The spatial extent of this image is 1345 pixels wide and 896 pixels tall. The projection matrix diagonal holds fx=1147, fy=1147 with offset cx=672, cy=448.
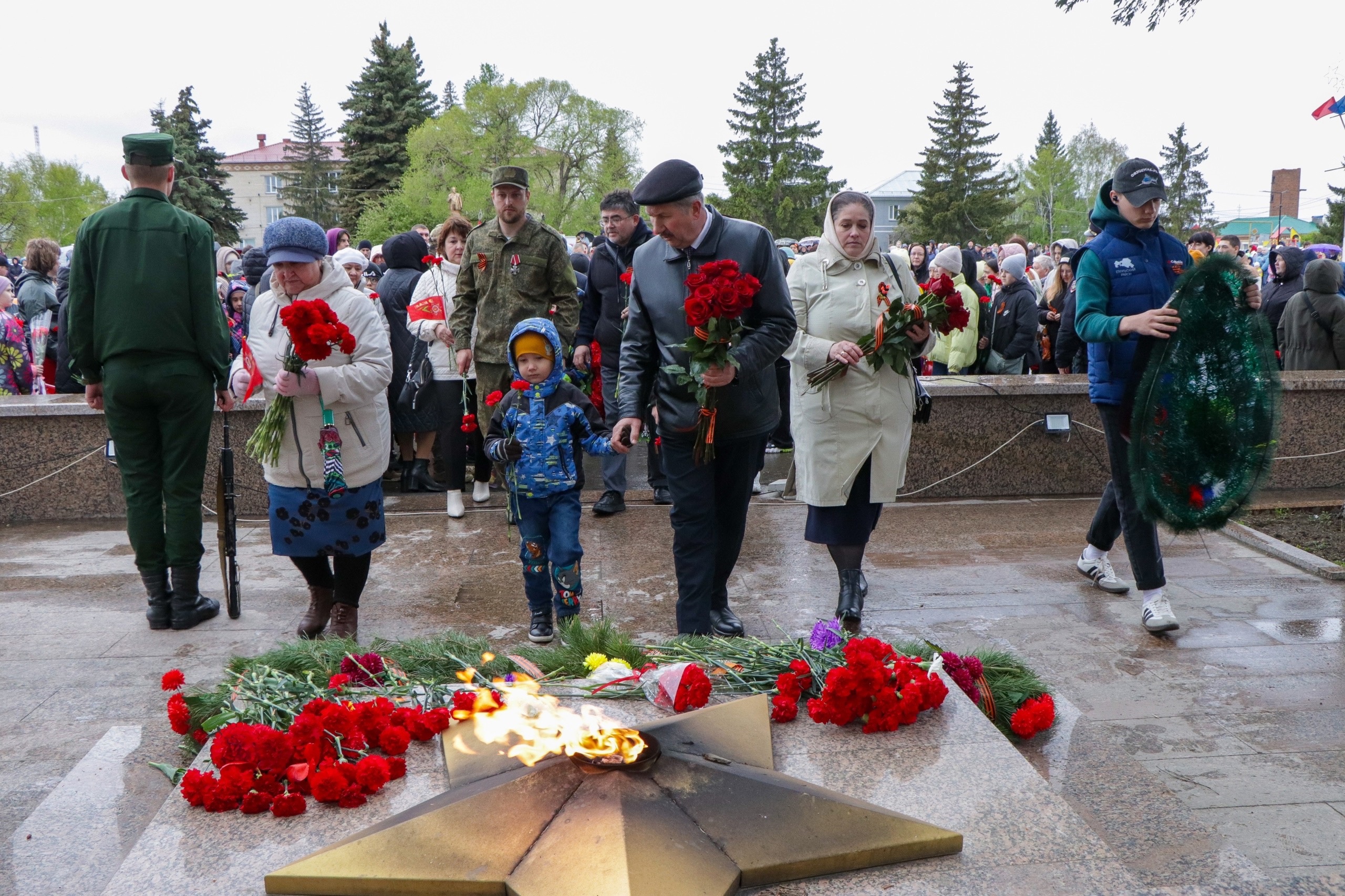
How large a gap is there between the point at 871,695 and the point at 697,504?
5.21 feet

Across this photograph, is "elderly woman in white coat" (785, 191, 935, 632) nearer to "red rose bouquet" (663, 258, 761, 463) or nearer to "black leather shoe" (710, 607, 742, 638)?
"black leather shoe" (710, 607, 742, 638)

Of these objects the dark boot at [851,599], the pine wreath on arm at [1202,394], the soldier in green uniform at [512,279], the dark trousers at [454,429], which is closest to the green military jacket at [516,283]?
the soldier in green uniform at [512,279]

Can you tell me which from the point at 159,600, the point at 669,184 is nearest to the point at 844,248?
the point at 669,184

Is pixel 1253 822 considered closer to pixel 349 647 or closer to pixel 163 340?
pixel 349 647

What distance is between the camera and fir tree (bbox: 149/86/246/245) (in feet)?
160

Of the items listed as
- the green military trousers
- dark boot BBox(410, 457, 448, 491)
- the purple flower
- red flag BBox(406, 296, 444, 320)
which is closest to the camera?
the purple flower

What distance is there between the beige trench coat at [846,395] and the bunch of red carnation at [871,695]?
186 centimetres

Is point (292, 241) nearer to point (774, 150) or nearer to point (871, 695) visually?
point (871, 695)

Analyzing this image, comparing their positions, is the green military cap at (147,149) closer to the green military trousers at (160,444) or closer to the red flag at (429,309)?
the green military trousers at (160,444)

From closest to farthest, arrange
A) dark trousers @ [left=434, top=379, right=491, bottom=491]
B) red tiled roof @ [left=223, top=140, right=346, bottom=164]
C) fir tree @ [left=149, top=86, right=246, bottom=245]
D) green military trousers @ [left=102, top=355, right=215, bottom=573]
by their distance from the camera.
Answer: green military trousers @ [left=102, top=355, right=215, bottom=573] < dark trousers @ [left=434, top=379, right=491, bottom=491] < fir tree @ [left=149, top=86, right=246, bottom=245] < red tiled roof @ [left=223, top=140, right=346, bottom=164]

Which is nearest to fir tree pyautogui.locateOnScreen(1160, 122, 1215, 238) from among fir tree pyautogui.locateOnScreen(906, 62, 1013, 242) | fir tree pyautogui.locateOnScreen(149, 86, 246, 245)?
fir tree pyautogui.locateOnScreen(906, 62, 1013, 242)

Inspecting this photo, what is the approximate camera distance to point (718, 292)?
4.26 metres

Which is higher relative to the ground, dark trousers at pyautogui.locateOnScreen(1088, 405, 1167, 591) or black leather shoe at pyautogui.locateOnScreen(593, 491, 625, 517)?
dark trousers at pyautogui.locateOnScreen(1088, 405, 1167, 591)

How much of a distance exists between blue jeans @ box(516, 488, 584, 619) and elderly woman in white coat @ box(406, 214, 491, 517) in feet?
7.96
